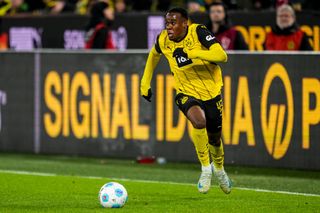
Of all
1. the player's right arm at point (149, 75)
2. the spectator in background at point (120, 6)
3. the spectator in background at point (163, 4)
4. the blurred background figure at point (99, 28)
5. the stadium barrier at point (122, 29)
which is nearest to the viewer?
the player's right arm at point (149, 75)

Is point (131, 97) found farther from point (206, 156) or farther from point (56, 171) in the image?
point (206, 156)

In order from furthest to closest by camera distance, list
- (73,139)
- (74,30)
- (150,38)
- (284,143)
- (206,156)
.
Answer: (74,30), (150,38), (73,139), (284,143), (206,156)

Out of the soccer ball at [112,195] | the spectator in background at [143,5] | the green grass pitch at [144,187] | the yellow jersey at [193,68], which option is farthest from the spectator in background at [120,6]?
the soccer ball at [112,195]

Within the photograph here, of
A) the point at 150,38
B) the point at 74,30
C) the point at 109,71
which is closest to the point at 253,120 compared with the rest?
the point at 109,71

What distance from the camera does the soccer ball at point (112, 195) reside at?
10.6m

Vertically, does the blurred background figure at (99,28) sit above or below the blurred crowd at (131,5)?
below

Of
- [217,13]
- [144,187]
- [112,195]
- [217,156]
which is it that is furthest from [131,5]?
[112,195]

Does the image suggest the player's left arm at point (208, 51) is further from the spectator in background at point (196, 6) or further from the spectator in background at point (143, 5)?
the spectator in background at point (143, 5)

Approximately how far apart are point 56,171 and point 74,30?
9.47 metres

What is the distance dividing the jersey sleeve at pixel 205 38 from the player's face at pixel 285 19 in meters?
4.41

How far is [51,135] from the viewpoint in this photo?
1769cm

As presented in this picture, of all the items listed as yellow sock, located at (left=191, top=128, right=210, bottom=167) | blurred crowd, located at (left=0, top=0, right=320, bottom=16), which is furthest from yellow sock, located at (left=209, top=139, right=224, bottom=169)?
blurred crowd, located at (left=0, top=0, right=320, bottom=16)

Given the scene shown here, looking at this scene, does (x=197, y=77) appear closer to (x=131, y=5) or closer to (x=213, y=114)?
(x=213, y=114)

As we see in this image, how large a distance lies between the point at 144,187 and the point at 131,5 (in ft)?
39.5
